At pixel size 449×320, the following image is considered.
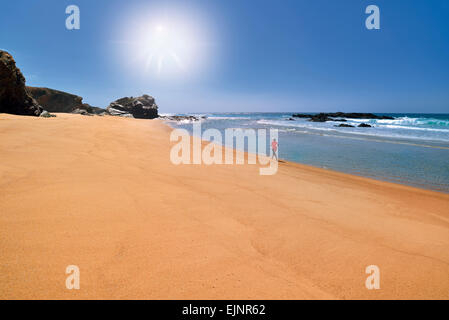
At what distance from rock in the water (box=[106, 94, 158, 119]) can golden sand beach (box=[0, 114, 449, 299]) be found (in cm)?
5308

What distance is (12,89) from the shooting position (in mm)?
14195

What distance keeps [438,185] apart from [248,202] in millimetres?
7409

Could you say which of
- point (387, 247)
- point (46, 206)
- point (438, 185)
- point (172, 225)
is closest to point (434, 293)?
point (387, 247)

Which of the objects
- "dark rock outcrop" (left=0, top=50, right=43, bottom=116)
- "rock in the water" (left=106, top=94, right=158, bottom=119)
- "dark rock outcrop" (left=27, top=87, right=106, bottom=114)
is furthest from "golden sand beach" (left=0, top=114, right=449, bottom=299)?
"rock in the water" (left=106, top=94, right=158, bottom=119)

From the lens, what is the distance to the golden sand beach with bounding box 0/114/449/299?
5.17 feet

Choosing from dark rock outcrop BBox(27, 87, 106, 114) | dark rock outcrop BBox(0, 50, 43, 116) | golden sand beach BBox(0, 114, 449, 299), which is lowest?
golden sand beach BBox(0, 114, 449, 299)

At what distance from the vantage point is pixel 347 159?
33.9 feet

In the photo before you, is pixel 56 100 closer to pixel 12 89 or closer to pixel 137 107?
pixel 137 107

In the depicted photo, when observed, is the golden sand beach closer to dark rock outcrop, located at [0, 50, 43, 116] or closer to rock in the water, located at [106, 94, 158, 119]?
dark rock outcrop, located at [0, 50, 43, 116]

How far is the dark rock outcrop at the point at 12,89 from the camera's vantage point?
1383cm

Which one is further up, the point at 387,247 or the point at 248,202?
the point at 248,202

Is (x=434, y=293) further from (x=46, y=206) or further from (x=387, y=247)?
(x=46, y=206)

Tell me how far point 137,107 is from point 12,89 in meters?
41.7

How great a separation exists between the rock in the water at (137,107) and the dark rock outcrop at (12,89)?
3573cm
